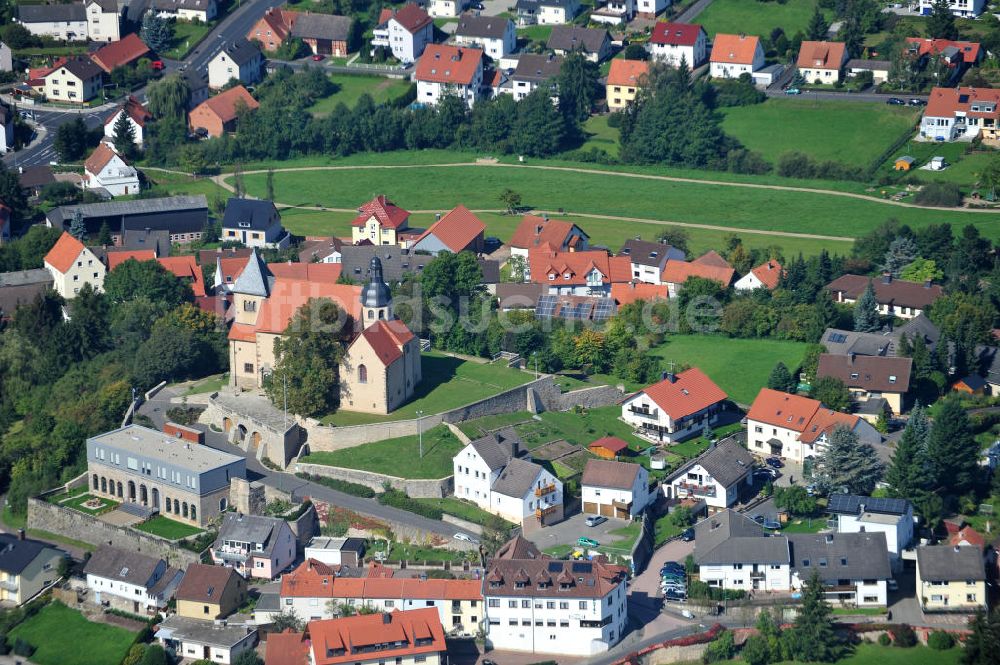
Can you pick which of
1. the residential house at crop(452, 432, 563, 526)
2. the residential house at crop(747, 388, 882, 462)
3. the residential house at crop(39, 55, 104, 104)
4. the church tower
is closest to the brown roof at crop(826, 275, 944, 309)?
the residential house at crop(747, 388, 882, 462)

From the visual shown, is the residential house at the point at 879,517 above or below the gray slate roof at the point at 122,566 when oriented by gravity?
above

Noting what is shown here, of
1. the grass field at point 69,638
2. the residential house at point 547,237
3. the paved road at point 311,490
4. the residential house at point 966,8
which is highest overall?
the residential house at point 966,8

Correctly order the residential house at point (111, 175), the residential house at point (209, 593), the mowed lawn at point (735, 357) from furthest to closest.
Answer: the residential house at point (111, 175) < the mowed lawn at point (735, 357) < the residential house at point (209, 593)

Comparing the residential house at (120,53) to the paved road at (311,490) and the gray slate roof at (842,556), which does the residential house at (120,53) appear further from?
the gray slate roof at (842,556)

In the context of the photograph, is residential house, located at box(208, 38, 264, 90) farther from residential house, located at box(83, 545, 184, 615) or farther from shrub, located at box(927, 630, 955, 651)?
shrub, located at box(927, 630, 955, 651)

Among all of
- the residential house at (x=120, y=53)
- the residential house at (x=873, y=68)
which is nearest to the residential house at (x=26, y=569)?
the residential house at (x=120, y=53)

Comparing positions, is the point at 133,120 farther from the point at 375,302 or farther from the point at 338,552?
the point at 338,552

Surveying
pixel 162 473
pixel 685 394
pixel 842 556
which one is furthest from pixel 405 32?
pixel 842 556
